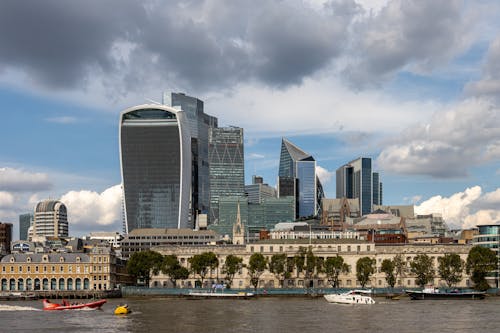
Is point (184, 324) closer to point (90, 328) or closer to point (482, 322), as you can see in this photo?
point (90, 328)

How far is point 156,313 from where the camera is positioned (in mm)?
181500

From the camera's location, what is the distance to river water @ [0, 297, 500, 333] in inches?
5610

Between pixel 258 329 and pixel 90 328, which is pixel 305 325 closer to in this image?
pixel 258 329

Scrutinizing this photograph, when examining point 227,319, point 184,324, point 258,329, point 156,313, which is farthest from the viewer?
point 156,313

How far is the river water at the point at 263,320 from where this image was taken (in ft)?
468

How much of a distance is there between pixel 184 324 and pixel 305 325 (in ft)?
69.8

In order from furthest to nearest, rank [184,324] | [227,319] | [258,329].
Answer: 1. [227,319]
2. [184,324]
3. [258,329]

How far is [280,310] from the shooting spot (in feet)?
618

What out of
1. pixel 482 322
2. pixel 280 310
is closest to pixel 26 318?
pixel 280 310

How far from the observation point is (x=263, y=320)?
159000 mm

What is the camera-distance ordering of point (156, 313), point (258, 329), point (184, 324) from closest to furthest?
1. point (258, 329)
2. point (184, 324)
3. point (156, 313)

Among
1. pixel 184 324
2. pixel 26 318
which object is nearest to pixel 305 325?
pixel 184 324

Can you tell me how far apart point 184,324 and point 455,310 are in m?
67.6

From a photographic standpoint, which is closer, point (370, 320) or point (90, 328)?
point (90, 328)
